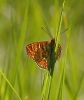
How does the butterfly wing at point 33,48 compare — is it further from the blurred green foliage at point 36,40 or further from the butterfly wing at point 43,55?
the blurred green foliage at point 36,40

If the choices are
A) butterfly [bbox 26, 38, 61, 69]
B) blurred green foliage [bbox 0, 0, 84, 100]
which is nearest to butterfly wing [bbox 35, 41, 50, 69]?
butterfly [bbox 26, 38, 61, 69]

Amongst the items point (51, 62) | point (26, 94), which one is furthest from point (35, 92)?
point (51, 62)

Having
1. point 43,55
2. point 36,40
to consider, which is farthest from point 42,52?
point 36,40

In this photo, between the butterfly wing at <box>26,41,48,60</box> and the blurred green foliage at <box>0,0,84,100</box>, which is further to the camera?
A: the blurred green foliage at <box>0,0,84,100</box>

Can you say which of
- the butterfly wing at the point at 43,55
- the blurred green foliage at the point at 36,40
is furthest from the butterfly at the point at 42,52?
the blurred green foliage at the point at 36,40

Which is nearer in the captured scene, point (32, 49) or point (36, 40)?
point (32, 49)

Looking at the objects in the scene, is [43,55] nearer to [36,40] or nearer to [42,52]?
[42,52]

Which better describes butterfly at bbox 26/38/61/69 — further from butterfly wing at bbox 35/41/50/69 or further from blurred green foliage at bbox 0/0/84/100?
blurred green foliage at bbox 0/0/84/100
